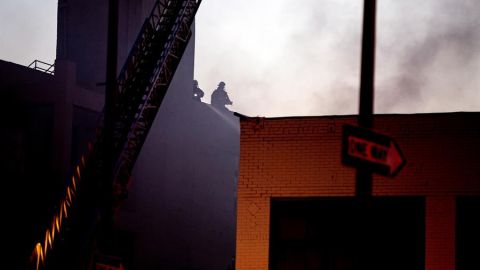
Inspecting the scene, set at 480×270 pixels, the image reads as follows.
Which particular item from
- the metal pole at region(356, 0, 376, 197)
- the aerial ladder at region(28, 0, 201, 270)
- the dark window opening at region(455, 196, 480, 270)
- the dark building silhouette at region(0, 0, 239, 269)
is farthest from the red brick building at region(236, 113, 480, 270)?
the dark building silhouette at region(0, 0, 239, 269)

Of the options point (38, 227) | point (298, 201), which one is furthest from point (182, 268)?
point (298, 201)

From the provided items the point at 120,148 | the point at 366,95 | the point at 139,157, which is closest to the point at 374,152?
the point at 366,95

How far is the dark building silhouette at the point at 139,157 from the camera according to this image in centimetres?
2678

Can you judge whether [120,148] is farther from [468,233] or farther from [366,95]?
[366,95]

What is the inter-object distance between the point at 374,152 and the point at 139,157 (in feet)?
85.5

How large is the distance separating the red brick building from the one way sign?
4.14 metres

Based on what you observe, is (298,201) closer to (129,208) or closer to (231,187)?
(129,208)

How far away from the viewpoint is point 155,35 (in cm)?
2027

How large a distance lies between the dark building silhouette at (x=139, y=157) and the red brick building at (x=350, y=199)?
38.7ft

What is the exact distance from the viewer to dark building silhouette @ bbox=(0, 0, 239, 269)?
26781 millimetres

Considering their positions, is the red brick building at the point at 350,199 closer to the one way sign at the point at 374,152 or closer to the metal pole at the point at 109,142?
the metal pole at the point at 109,142

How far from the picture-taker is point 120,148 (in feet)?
61.0

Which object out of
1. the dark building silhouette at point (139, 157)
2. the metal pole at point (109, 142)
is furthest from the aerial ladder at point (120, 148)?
the dark building silhouette at point (139, 157)

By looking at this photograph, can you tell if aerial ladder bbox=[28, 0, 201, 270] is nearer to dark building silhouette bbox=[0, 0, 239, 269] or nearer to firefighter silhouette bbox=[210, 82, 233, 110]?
dark building silhouette bbox=[0, 0, 239, 269]
